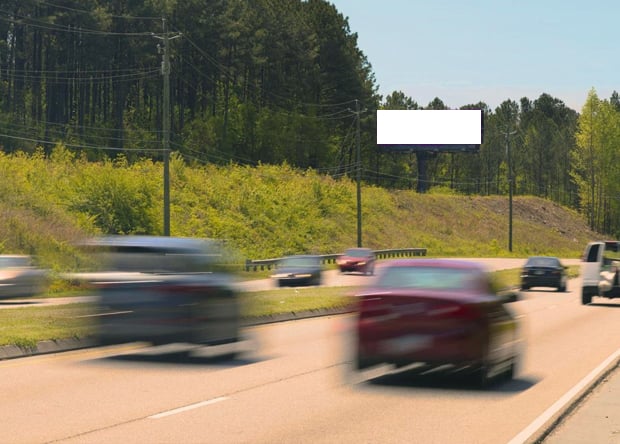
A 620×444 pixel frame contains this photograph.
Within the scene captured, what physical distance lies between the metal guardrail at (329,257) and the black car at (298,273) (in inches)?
288

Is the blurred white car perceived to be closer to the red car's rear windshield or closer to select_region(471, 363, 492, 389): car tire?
the red car's rear windshield

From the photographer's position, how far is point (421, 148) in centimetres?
11219

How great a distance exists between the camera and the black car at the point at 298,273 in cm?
4572

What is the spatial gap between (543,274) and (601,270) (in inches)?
433

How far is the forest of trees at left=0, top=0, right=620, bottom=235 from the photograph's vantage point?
3615 inches

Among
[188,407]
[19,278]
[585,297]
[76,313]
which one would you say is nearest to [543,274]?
[585,297]

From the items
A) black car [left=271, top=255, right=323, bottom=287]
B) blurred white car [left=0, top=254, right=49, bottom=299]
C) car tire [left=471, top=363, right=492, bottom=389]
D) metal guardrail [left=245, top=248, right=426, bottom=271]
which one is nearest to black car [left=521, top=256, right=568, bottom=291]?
black car [left=271, top=255, right=323, bottom=287]

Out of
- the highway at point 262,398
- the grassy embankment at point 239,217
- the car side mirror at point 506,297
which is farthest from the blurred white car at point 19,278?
the car side mirror at point 506,297

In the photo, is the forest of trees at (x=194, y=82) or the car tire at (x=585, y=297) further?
Result: the forest of trees at (x=194, y=82)

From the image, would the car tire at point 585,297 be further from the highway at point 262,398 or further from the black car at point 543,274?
the highway at point 262,398

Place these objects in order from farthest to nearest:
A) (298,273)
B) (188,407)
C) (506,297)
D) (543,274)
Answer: (298,273)
(543,274)
(506,297)
(188,407)

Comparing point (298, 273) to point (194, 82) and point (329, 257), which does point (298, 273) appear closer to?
point (329, 257)

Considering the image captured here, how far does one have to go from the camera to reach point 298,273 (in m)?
45.8

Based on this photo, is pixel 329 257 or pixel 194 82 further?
pixel 194 82
